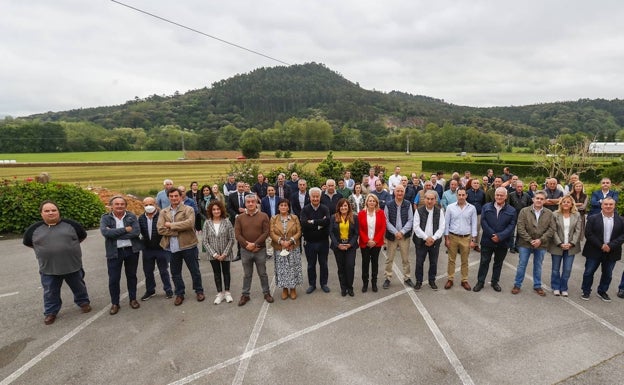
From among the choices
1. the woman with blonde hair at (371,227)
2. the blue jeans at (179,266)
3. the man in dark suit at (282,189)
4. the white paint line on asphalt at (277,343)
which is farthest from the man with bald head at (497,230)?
the man in dark suit at (282,189)

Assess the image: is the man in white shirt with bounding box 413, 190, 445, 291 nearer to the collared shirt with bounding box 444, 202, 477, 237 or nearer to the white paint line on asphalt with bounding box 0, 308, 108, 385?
the collared shirt with bounding box 444, 202, 477, 237

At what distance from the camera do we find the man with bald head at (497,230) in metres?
5.83

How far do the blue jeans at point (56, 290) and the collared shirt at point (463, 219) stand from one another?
6.86 m

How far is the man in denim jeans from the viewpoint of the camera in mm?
5652

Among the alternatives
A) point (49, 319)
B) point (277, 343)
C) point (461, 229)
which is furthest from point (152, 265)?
point (461, 229)

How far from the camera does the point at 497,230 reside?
19.3ft

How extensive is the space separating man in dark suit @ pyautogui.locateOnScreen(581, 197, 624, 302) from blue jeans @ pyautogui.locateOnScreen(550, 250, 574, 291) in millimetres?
283

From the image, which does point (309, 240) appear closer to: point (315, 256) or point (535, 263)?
point (315, 256)

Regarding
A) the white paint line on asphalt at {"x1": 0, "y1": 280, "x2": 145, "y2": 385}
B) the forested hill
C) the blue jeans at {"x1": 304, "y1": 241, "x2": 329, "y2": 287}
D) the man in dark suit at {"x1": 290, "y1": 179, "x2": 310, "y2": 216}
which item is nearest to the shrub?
the white paint line on asphalt at {"x1": 0, "y1": 280, "x2": 145, "y2": 385}

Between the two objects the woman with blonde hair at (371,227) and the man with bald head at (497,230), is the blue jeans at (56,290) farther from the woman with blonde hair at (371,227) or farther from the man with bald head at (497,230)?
the man with bald head at (497,230)

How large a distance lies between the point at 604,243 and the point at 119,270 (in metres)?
8.42

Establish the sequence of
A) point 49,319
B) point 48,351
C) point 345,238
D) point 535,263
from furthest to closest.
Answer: point 345,238 < point 535,263 < point 49,319 < point 48,351

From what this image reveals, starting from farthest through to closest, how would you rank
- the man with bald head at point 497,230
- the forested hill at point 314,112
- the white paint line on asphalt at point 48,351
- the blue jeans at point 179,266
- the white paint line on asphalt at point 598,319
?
the forested hill at point 314,112
the man with bald head at point 497,230
the blue jeans at point 179,266
the white paint line on asphalt at point 598,319
the white paint line on asphalt at point 48,351

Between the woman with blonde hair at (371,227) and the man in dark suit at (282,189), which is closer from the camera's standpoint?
the woman with blonde hair at (371,227)
